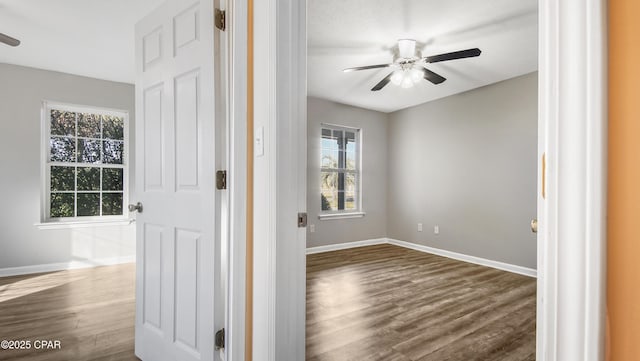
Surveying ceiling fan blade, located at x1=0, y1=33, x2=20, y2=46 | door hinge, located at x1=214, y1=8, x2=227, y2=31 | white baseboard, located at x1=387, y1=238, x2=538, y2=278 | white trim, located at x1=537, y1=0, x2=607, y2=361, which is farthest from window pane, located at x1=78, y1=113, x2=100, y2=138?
white trim, located at x1=537, y1=0, x2=607, y2=361

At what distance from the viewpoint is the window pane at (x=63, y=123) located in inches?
160

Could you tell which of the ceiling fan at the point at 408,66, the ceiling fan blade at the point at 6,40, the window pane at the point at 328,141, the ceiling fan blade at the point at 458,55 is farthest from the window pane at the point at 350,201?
the ceiling fan blade at the point at 6,40

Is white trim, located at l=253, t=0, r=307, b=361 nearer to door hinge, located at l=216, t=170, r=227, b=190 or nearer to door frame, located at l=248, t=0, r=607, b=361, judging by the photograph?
door hinge, located at l=216, t=170, r=227, b=190

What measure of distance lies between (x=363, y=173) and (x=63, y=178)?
14.7 feet

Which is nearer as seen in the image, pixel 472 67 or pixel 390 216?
pixel 472 67

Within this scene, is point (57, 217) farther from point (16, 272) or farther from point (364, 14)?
point (364, 14)

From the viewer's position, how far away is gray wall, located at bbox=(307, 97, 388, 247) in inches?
203

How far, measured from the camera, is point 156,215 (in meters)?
1.86

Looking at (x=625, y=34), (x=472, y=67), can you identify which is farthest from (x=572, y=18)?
(x=472, y=67)

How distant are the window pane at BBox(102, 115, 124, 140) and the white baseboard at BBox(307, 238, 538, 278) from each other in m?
3.29

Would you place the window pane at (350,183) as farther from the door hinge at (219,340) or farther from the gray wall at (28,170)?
the door hinge at (219,340)

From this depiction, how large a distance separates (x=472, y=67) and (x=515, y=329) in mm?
2848

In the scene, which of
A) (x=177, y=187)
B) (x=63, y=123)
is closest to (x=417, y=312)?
(x=177, y=187)

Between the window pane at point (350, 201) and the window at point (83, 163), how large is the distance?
136 inches
